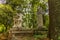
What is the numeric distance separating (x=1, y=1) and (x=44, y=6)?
4291 mm

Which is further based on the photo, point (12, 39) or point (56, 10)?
point (12, 39)

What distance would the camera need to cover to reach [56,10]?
12.5 feet

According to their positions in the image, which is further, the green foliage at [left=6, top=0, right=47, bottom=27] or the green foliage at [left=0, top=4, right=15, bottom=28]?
the green foliage at [left=6, top=0, right=47, bottom=27]

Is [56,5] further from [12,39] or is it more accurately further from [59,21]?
[12,39]

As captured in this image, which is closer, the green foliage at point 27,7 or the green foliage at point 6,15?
the green foliage at point 6,15

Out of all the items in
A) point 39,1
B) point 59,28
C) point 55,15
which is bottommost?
point 59,28

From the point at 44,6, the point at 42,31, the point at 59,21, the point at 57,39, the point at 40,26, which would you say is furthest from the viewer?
the point at 44,6

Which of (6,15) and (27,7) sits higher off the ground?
(27,7)

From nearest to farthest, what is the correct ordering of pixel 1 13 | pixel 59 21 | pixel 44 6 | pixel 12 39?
pixel 59 21
pixel 12 39
pixel 1 13
pixel 44 6

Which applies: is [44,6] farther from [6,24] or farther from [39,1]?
[6,24]

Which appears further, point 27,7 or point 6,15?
point 27,7

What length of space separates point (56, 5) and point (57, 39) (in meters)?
0.87

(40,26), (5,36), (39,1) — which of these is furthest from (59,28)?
(39,1)

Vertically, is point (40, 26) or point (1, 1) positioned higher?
→ point (1, 1)
